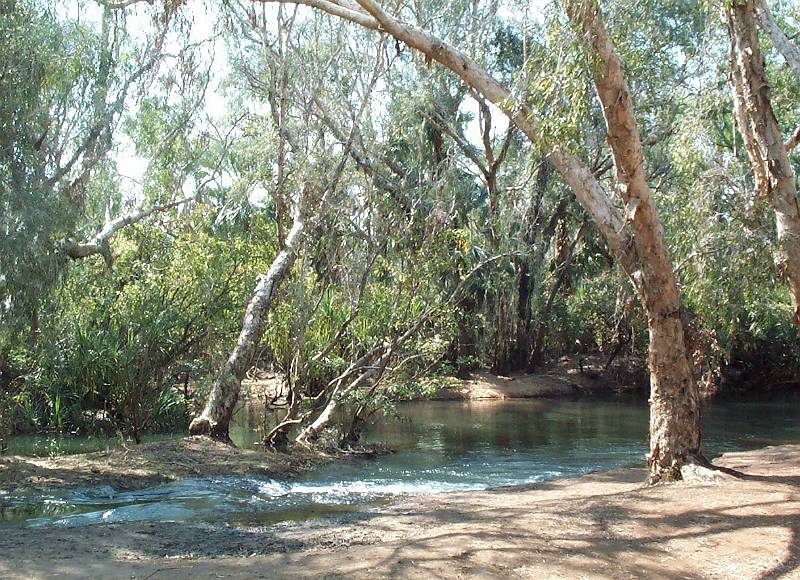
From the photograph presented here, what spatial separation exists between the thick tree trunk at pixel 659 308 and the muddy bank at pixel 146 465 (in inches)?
199

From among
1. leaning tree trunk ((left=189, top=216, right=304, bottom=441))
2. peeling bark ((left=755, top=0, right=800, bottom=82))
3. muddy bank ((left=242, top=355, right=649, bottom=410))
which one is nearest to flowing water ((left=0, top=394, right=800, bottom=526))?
muddy bank ((left=242, top=355, right=649, bottom=410))

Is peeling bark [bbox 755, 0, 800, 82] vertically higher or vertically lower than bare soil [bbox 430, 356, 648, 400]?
higher

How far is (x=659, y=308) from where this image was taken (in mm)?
8742

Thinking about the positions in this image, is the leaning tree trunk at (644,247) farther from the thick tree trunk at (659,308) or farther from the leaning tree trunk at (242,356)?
the leaning tree trunk at (242,356)

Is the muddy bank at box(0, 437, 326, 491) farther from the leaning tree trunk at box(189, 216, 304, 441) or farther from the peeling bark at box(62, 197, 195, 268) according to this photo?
the peeling bark at box(62, 197, 195, 268)

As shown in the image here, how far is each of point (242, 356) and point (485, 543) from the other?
25.1ft

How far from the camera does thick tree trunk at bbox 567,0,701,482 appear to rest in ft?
28.3

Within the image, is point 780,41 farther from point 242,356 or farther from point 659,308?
point 242,356

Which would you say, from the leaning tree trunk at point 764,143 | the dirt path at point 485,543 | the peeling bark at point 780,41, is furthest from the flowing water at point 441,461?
the peeling bark at point 780,41

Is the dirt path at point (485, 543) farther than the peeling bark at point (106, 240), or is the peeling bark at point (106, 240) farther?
the peeling bark at point (106, 240)

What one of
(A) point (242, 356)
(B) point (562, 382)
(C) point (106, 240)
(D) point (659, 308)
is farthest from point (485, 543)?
(B) point (562, 382)

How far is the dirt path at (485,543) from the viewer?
17.6ft

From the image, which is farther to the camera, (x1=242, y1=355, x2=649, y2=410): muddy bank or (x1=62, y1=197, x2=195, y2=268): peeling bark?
(x1=242, y1=355, x2=649, y2=410): muddy bank

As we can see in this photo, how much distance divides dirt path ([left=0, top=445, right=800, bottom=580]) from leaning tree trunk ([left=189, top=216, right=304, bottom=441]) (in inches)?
199
